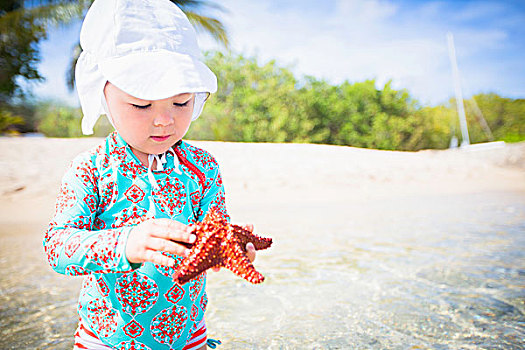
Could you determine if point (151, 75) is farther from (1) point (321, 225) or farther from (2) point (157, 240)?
(1) point (321, 225)

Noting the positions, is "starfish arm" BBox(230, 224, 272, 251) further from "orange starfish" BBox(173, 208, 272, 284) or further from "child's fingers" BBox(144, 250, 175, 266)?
"child's fingers" BBox(144, 250, 175, 266)

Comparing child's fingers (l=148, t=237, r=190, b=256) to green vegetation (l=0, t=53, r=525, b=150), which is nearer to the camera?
child's fingers (l=148, t=237, r=190, b=256)

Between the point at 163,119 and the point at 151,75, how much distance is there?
0.44 feet

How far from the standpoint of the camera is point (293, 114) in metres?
25.5

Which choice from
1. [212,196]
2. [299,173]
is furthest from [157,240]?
[299,173]

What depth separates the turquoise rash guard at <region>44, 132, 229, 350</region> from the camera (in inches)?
56.3

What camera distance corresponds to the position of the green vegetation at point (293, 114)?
2358 cm

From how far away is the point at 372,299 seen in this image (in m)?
4.17

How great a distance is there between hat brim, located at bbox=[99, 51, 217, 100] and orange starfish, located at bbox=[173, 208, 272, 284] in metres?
0.37

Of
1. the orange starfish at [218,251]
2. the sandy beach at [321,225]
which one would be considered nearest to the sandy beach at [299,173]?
the sandy beach at [321,225]

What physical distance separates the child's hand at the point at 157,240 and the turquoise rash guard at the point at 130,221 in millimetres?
246

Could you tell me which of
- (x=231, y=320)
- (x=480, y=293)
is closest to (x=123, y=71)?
(x=231, y=320)

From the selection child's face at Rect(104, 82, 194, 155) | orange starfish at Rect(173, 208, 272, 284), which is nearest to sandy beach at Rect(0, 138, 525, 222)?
child's face at Rect(104, 82, 194, 155)

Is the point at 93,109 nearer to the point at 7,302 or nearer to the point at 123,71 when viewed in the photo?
the point at 123,71
